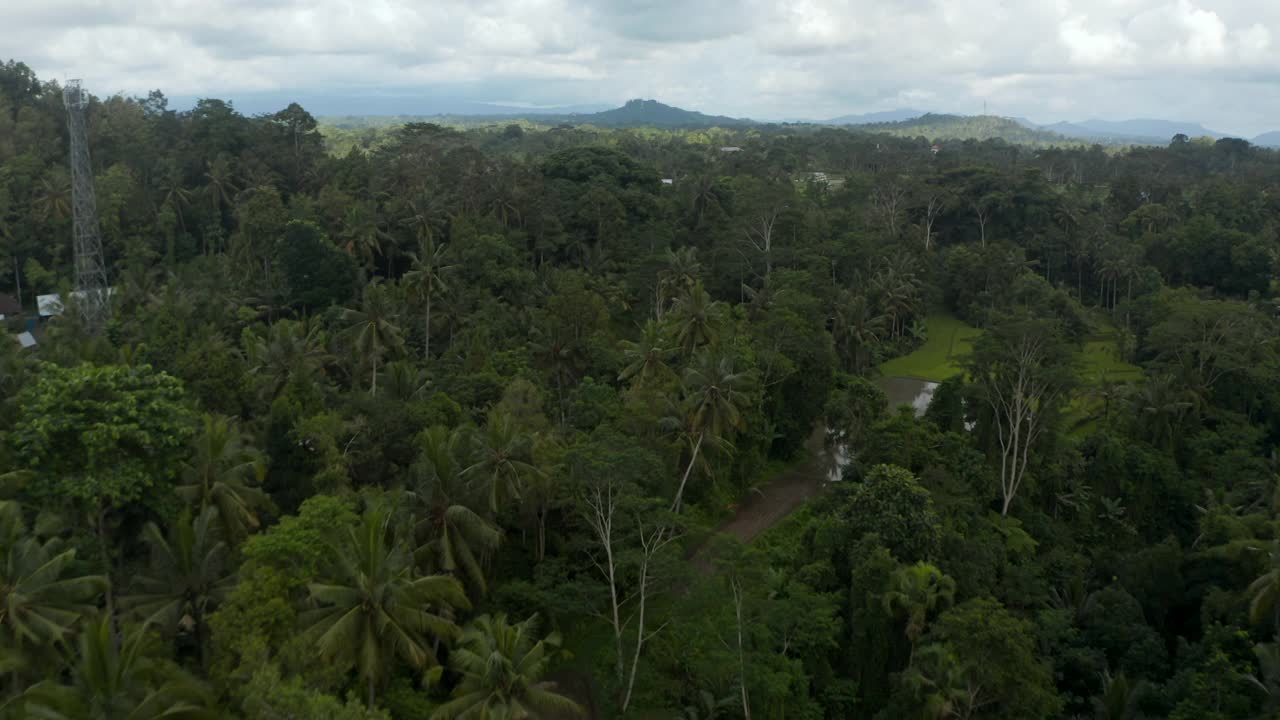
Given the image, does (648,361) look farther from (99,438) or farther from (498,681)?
(99,438)

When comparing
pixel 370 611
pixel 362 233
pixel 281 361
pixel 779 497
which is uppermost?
pixel 362 233

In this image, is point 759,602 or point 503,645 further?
point 759,602

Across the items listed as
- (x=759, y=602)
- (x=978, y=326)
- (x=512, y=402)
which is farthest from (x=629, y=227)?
(x=759, y=602)

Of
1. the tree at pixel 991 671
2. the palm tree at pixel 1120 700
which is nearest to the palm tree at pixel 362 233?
the tree at pixel 991 671

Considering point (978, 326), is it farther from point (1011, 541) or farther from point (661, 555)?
point (661, 555)

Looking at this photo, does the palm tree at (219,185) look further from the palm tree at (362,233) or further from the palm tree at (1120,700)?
the palm tree at (1120,700)

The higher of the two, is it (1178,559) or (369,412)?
(369,412)

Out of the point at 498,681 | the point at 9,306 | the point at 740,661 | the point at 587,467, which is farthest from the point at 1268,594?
the point at 9,306
